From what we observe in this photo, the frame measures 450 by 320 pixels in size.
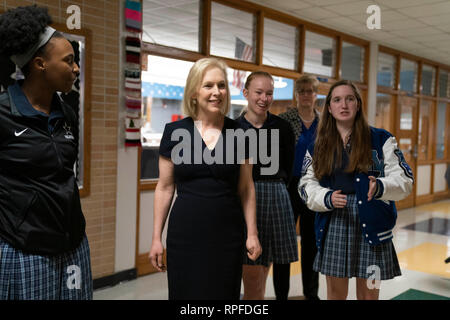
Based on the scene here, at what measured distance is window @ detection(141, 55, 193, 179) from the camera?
3924 millimetres

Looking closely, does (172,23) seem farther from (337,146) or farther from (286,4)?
(337,146)

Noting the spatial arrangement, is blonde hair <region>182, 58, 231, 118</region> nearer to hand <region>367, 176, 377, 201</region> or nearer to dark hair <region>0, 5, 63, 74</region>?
dark hair <region>0, 5, 63, 74</region>

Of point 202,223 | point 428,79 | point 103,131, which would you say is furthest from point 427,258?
point 428,79

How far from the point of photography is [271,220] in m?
2.31

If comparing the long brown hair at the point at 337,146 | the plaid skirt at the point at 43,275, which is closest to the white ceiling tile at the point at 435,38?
the long brown hair at the point at 337,146

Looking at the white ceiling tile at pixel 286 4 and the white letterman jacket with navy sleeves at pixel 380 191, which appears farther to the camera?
the white ceiling tile at pixel 286 4

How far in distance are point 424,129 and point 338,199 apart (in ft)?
24.5

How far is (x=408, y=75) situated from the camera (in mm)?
7746

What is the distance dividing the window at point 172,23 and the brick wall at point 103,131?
479 mm

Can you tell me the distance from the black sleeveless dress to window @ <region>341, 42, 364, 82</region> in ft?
17.2

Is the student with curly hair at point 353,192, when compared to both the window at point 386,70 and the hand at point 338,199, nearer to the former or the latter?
the hand at point 338,199

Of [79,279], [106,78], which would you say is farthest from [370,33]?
[79,279]

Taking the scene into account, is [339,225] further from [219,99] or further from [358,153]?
[219,99]

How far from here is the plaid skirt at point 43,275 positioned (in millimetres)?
1237
